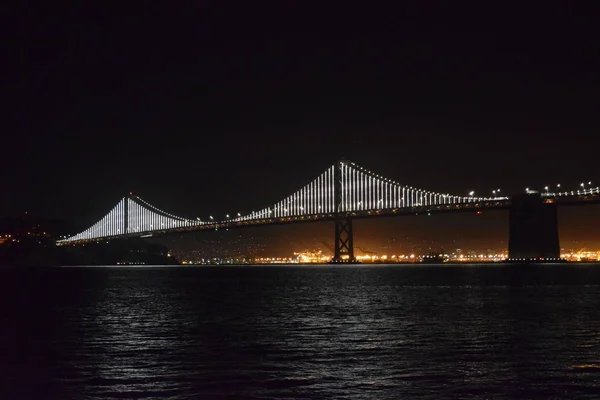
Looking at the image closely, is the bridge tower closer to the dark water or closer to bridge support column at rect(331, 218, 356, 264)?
bridge support column at rect(331, 218, 356, 264)

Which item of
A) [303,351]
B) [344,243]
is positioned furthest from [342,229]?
[303,351]

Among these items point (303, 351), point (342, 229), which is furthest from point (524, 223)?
point (303, 351)

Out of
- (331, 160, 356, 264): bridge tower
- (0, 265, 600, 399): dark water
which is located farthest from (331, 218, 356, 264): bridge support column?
(0, 265, 600, 399): dark water

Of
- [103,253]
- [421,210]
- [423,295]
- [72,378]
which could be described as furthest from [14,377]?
[103,253]

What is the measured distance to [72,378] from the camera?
14.0 m

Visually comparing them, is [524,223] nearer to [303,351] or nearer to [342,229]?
[342,229]

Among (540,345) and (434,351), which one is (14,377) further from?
(540,345)

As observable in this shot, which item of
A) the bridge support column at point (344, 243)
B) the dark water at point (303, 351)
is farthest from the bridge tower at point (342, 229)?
the dark water at point (303, 351)

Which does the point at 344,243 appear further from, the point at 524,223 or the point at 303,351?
the point at 303,351

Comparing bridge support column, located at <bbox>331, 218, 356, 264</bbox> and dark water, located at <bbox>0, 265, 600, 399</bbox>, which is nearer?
dark water, located at <bbox>0, 265, 600, 399</bbox>

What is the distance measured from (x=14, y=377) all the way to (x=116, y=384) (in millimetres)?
1765

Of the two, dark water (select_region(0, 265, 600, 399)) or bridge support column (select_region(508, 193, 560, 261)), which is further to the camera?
bridge support column (select_region(508, 193, 560, 261))

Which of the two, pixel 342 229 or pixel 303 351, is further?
pixel 342 229

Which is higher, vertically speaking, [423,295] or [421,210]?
[421,210]
